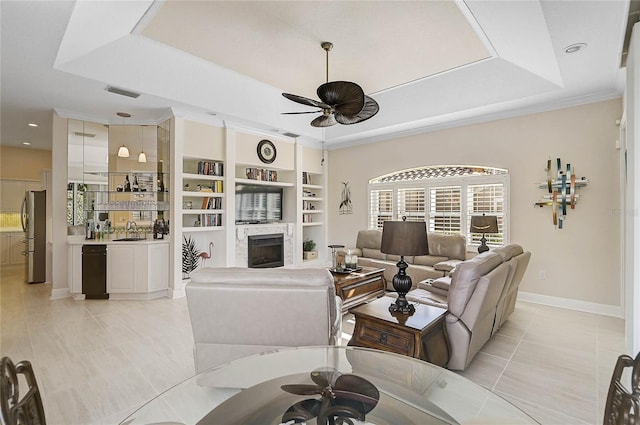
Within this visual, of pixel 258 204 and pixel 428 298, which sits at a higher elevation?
pixel 258 204

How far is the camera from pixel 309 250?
7.32 m

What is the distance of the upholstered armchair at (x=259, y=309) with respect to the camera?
2.04 metres

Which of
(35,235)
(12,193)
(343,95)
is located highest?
(343,95)

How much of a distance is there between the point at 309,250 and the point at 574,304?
4.95 meters

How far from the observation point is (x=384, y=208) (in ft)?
21.7

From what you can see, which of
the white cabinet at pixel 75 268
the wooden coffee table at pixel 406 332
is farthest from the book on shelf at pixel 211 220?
the wooden coffee table at pixel 406 332

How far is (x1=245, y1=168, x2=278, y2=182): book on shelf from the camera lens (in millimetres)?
6258

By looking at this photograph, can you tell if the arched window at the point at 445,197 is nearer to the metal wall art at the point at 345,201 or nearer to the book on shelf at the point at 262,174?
the metal wall art at the point at 345,201

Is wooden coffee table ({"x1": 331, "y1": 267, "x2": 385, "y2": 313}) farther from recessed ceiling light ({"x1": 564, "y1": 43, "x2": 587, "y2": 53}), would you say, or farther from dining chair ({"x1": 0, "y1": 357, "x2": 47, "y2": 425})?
recessed ceiling light ({"x1": 564, "y1": 43, "x2": 587, "y2": 53})

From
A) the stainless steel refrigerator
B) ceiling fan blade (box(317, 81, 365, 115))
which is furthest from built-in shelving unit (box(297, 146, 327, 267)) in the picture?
the stainless steel refrigerator

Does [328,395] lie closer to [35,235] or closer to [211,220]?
[211,220]

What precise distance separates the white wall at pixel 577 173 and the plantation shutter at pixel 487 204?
0.62 ft

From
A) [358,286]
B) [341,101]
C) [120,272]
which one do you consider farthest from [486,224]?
[120,272]

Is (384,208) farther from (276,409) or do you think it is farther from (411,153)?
(276,409)
